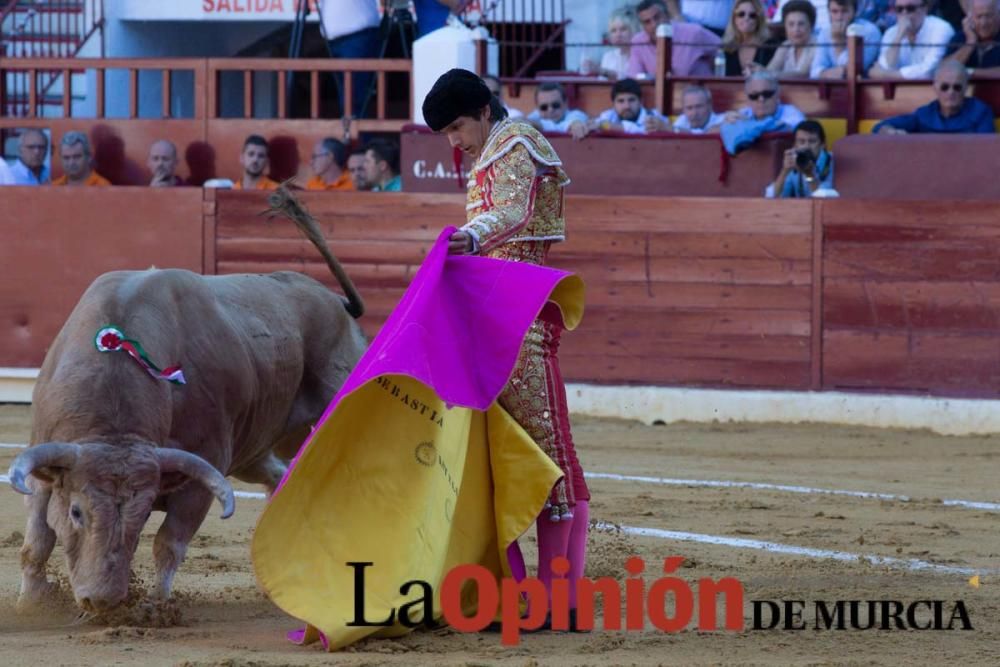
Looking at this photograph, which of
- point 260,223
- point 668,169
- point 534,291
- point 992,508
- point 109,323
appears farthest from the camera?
point 260,223

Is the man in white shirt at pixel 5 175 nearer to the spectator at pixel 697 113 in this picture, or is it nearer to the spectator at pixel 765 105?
the spectator at pixel 697 113

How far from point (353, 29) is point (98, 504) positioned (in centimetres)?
657

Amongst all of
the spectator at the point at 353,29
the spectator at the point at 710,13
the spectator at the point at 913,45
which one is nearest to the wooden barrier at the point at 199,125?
the spectator at the point at 353,29

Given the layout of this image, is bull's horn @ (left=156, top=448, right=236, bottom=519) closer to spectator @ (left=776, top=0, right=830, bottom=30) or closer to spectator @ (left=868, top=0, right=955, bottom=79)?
spectator @ (left=868, top=0, right=955, bottom=79)

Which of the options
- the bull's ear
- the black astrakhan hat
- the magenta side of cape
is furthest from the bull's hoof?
the black astrakhan hat

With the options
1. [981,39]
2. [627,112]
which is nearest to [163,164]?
[627,112]

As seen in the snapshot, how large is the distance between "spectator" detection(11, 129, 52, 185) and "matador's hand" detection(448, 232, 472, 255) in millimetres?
6235

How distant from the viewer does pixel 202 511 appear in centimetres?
404

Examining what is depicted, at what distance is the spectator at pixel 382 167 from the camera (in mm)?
8656

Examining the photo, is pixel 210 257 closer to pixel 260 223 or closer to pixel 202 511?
pixel 260 223

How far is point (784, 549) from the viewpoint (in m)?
4.85

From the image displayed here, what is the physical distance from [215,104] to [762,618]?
21.3 ft

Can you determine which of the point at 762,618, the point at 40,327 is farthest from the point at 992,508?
the point at 40,327

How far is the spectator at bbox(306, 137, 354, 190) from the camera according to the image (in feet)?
28.7
